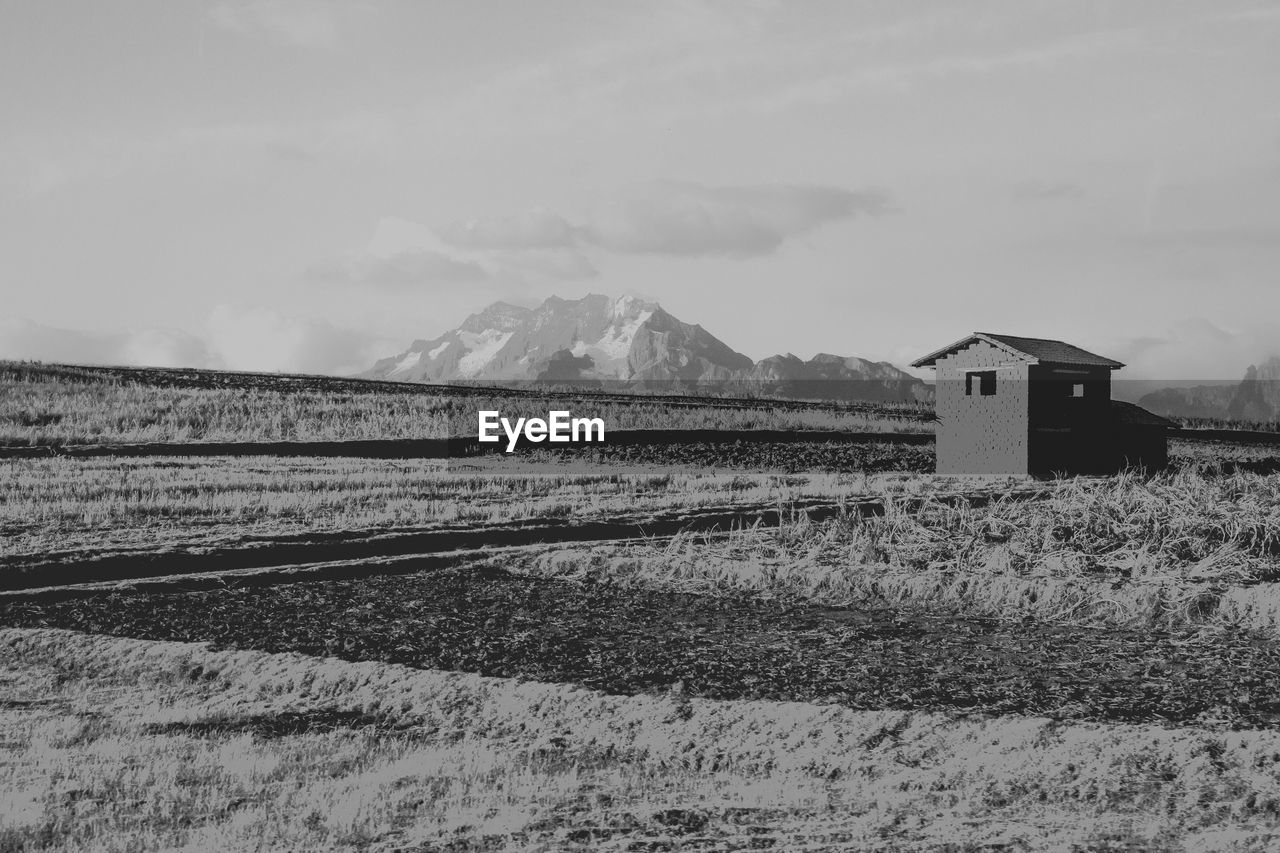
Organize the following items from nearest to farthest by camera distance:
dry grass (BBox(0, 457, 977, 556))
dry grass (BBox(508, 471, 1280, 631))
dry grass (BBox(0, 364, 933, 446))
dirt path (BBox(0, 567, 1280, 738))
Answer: dirt path (BBox(0, 567, 1280, 738))
dry grass (BBox(508, 471, 1280, 631))
dry grass (BBox(0, 457, 977, 556))
dry grass (BBox(0, 364, 933, 446))

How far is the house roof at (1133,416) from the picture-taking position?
25.6 metres

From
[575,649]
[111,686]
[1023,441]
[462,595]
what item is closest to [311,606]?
[462,595]

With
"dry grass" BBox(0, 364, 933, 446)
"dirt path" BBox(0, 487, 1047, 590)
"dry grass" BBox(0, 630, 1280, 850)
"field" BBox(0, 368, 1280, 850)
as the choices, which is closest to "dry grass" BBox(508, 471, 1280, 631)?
"field" BBox(0, 368, 1280, 850)

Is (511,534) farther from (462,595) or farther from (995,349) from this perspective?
(995,349)

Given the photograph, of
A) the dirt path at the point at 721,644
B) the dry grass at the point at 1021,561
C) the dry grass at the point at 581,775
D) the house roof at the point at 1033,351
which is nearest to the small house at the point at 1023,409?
the house roof at the point at 1033,351

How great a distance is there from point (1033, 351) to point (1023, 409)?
1.39 m

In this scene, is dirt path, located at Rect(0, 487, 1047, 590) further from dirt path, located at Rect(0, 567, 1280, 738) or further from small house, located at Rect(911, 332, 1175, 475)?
small house, located at Rect(911, 332, 1175, 475)

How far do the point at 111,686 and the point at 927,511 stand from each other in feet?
34.1

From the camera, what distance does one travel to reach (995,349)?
75.6 ft

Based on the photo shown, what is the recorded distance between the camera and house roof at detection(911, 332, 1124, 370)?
22375mm

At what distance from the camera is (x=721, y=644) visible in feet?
33.1

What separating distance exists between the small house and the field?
4188 millimetres

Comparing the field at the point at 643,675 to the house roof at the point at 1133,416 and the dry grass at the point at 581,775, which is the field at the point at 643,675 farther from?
the house roof at the point at 1133,416

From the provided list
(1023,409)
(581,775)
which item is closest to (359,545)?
(581,775)
